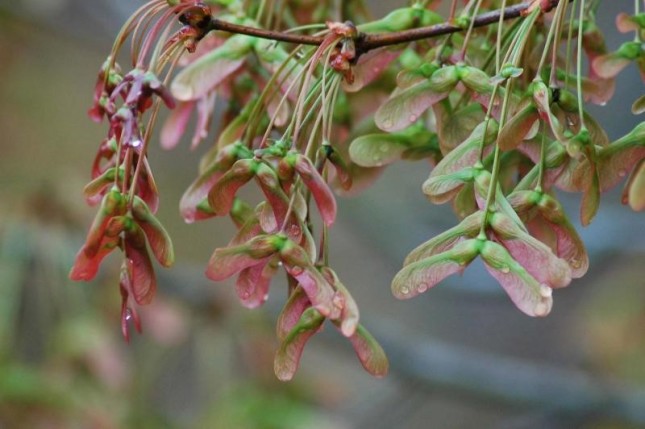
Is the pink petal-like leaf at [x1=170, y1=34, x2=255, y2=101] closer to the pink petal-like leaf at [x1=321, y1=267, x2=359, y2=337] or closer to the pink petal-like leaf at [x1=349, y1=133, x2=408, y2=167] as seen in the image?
the pink petal-like leaf at [x1=349, y1=133, x2=408, y2=167]

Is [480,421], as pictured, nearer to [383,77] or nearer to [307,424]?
[307,424]

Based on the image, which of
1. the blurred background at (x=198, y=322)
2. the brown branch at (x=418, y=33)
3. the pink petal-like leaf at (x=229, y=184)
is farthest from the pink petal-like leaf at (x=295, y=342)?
the blurred background at (x=198, y=322)

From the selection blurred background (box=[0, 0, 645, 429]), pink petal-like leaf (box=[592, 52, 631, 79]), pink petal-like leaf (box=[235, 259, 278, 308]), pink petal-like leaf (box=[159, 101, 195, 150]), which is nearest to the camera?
pink petal-like leaf (box=[235, 259, 278, 308])

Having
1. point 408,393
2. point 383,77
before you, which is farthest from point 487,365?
point 383,77

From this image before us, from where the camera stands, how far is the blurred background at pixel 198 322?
275 centimetres

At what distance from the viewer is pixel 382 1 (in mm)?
4863

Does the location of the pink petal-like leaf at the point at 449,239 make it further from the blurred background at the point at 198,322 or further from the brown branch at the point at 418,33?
the blurred background at the point at 198,322

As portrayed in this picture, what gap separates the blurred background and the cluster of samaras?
1.60 m

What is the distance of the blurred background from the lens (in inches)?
108

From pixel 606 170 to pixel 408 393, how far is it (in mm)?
2366

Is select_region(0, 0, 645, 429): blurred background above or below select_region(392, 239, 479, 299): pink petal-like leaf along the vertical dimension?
below

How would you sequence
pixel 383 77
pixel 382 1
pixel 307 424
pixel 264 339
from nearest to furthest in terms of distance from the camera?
pixel 383 77
pixel 307 424
pixel 264 339
pixel 382 1

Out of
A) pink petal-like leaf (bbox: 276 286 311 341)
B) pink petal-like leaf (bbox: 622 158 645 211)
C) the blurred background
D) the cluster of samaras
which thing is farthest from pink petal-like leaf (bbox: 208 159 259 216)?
the blurred background

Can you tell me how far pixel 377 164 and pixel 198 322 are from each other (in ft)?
7.07
